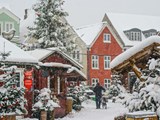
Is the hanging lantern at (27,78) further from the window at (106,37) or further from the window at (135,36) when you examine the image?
the window at (135,36)

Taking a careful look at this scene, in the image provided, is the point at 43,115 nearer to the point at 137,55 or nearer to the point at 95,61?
the point at 137,55

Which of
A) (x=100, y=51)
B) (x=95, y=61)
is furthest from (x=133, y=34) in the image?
(x=95, y=61)

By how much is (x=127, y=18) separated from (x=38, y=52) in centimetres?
3480

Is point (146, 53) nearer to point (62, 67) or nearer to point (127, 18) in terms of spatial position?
point (62, 67)

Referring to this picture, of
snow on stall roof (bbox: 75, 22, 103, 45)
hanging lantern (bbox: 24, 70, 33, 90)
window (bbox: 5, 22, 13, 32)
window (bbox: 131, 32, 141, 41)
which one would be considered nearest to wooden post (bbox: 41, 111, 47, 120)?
hanging lantern (bbox: 24, 70, 33, 90)

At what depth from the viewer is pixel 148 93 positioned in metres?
13.6

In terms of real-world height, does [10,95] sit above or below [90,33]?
below

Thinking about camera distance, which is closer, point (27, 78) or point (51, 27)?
point (27, 78)

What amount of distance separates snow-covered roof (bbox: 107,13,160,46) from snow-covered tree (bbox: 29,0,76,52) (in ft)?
53.5

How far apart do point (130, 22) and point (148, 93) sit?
4632cm

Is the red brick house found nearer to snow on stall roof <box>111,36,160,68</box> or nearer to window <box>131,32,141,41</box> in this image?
window <box>131,32,141,41</box>

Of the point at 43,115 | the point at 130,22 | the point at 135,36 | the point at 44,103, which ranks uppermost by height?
the point at 130,22

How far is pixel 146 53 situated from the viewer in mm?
15039

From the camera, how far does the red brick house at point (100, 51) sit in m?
51.8
